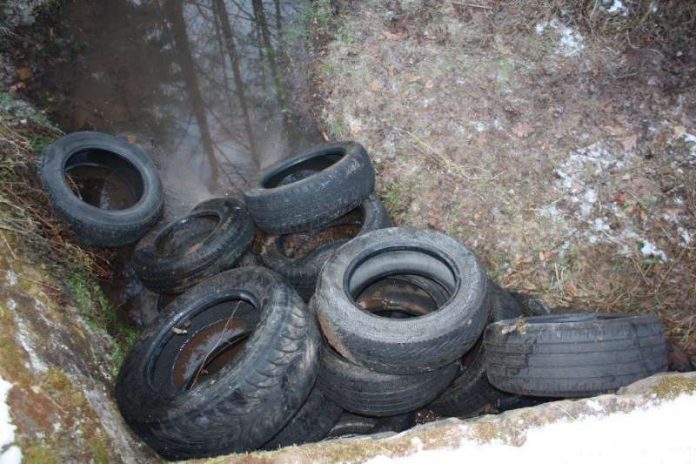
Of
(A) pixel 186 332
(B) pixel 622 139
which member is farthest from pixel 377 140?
(A) pixel 186 332

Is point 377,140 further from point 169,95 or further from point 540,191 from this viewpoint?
point 169,95

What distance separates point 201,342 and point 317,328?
111cm

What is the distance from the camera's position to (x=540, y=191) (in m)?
4.97

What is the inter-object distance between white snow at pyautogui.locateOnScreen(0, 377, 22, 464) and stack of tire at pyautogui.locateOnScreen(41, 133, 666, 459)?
72cm

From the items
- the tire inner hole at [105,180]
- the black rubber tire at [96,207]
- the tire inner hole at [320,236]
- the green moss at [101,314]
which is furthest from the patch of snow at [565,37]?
the green moss at [101,314]

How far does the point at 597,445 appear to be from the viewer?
271 centimetres

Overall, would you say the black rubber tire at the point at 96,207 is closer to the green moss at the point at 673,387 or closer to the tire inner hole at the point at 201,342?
the tire inner hole at the point at 201,342

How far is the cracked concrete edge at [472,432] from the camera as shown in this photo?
2.66 meters

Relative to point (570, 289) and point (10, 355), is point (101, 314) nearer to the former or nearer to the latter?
point (10, 355)

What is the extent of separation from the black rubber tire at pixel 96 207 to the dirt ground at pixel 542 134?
2.17 m

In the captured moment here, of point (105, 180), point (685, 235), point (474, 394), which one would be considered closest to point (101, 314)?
point (105, 180)

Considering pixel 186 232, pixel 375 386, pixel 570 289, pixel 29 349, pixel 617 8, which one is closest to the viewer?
pixel 29 349

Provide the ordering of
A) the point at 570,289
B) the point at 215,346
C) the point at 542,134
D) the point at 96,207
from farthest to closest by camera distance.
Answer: the point at 542,134 < the point at 96,207 < the point at 570,289 < the point at 215,346

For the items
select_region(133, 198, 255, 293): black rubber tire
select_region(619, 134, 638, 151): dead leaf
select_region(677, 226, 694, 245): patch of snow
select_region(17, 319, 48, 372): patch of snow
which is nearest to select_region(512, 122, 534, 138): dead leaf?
select_region(619, 134, 638, 151): dead leaf
